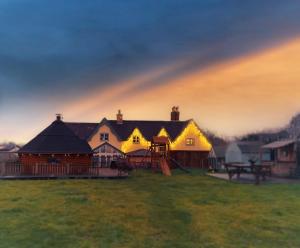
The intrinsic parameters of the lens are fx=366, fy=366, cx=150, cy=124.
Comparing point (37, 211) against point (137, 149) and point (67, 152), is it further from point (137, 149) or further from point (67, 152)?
point (137, 149)

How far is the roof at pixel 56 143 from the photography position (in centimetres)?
3722

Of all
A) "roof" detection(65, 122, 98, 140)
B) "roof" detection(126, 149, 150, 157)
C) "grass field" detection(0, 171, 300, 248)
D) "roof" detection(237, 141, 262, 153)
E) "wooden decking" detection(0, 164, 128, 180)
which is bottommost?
"grass field" detection(0, 171, 300, 248)

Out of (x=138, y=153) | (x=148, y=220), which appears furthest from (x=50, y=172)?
(x=138, y=153)

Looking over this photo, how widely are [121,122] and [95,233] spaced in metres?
52.0

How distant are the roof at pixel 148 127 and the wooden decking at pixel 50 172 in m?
25.1

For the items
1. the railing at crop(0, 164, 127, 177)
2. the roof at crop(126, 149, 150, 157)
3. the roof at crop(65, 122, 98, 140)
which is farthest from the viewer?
the roof at crop(65, 122, 98, 140)

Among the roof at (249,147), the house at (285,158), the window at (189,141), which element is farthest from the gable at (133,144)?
the roof at (249,147)

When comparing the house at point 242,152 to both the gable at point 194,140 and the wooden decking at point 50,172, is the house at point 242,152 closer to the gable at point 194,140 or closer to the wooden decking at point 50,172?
the gable at point 194,140

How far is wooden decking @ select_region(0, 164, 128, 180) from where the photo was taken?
32.3m

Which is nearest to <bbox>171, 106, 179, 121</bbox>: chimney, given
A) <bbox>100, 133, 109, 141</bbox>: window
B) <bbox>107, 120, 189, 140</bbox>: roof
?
<bbox>107, 120, 189, 140</bbox>: roof

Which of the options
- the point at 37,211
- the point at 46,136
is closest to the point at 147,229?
the point at 37,211

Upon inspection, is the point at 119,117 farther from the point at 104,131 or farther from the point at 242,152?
the point at 242,152

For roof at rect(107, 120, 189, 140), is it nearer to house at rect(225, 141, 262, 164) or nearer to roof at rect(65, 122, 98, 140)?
roof at rect(65, 122, 98, 140)

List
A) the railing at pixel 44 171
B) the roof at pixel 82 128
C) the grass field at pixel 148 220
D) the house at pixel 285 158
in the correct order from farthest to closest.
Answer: the roof at pixel 82 128
the house at pixel 285 158
the railing at pixel 44 171
the grass field at pixel 148 220
